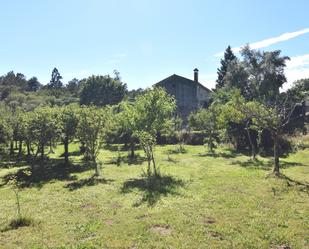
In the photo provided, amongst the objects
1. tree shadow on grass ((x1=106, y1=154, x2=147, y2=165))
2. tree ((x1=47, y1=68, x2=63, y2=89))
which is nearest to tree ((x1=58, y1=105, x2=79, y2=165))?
tree shadow on grass ((x1=106, y1=154, x2=147, y2=165))

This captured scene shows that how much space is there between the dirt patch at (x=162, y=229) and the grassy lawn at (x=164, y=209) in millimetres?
30

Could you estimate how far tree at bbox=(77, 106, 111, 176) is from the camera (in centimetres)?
2500

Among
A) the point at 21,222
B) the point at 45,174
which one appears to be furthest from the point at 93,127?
the point at 21,222

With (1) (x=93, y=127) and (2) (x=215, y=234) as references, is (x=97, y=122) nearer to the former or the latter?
(1) (x=93, y=127)

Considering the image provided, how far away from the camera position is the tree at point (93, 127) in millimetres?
25000

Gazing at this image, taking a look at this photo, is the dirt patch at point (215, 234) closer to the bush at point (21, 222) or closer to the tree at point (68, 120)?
the bush at point (21, 222)

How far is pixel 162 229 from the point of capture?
1266 centimetres

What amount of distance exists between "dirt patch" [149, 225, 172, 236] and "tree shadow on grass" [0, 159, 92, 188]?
38.6 feet

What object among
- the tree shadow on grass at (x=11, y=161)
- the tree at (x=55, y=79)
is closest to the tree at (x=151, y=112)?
the tree shadow on grass at (x=11, y=161)

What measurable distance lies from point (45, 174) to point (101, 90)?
243ft

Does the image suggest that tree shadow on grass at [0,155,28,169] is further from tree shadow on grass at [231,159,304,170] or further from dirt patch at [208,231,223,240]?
dirt patch at [208,231,223,240]

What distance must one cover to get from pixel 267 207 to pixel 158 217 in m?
5.31

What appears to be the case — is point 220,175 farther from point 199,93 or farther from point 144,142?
point 199,93

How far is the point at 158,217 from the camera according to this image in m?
14.1
